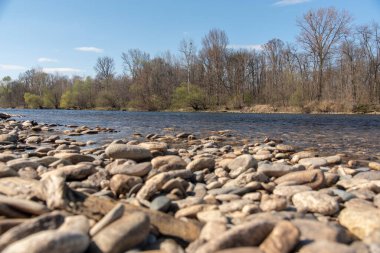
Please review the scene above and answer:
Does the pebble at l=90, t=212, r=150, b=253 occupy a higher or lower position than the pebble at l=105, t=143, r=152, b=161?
lower

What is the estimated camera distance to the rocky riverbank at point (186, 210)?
2422mm

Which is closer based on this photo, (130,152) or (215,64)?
(130,152)

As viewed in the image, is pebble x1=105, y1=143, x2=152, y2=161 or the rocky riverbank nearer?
the rocky riverbank

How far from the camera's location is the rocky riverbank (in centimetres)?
242

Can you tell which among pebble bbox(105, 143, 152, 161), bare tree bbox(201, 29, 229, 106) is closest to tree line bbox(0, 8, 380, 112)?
bare tree bbox(201, 29, 229, 106)

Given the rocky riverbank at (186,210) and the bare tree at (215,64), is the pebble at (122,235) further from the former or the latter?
the bare tree at (215,64)

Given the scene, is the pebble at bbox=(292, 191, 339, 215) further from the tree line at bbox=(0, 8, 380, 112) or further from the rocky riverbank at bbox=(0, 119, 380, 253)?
the tree line at bbox=(0, 8, 380, 112)

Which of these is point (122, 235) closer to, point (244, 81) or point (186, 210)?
point (186, 210)

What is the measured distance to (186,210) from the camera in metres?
3.30

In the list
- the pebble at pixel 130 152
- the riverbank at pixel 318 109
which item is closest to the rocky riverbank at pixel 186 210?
the pebble at pixel 130 152

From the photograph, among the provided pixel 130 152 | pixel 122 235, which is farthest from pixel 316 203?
pixel 130 152

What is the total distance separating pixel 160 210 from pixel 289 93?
4076 centimetres

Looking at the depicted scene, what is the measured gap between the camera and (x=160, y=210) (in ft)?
10.8

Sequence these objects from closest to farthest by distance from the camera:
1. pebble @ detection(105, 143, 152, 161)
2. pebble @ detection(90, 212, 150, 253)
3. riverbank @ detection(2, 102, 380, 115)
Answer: pebble @ detection(90, 212, 150, 253) < pebble @ detection(105, 143, 152, 161) < riverbank @ detection(2, 102, 380, 115)
